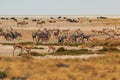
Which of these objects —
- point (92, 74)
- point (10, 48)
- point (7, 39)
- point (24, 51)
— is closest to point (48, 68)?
point (92, 74)

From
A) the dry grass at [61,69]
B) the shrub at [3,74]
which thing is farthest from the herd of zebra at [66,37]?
the shrub at [3,74]

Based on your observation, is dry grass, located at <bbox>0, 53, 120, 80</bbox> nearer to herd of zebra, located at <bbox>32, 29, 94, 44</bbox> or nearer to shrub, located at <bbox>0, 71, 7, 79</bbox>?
shrub, located at <bbox>0, 71, 7, 79</bbox>

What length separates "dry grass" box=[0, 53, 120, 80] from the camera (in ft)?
82.7

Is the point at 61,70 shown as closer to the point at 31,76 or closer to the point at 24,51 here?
the point at 31,76

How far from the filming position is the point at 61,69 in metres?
27.9

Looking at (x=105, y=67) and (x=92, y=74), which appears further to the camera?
(x=105, y=67)

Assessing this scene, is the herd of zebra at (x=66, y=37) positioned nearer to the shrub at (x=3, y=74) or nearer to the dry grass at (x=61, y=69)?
the dry grass at (x=61, y=69)

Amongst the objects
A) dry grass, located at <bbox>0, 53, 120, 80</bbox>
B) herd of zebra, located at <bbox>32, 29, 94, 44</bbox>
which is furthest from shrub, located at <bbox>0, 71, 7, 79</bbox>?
herd of zebra, located at <bbox>32, 29, 94, 44</bbox>

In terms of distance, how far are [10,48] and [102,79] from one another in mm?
21211

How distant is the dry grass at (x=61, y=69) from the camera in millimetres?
25198

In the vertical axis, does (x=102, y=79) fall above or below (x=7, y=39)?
above

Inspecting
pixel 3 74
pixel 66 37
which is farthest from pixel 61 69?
pixel 66 37

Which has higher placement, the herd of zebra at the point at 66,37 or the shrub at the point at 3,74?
the shrub at the point at 3,74

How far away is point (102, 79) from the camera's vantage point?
24844 millimetres
